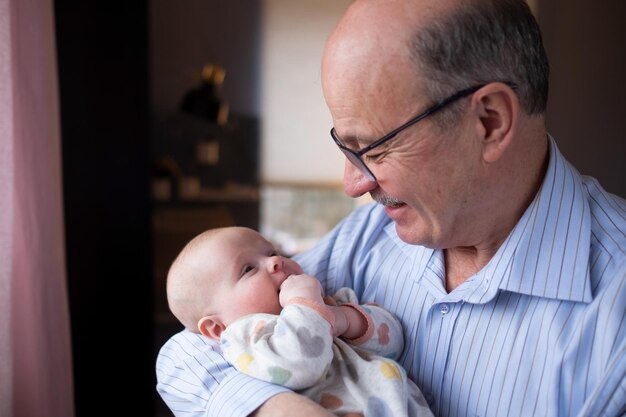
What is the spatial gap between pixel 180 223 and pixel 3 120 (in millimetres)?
3185

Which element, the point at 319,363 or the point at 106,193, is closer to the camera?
the point at 319,363

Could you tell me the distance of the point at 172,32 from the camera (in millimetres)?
4645

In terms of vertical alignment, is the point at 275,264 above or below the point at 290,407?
above

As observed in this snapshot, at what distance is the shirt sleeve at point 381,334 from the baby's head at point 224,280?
16 cm

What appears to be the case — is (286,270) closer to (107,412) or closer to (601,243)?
(601,243)

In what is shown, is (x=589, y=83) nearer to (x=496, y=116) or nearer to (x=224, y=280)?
(x=496, y=116)

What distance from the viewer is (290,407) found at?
100 centimetres

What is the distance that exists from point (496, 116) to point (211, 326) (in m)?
0.70

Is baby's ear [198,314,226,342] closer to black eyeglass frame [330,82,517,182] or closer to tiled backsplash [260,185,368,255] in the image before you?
black eyeglass frame [330,82,517,182]

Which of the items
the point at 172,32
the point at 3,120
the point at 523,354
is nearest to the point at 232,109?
the point at 172,32

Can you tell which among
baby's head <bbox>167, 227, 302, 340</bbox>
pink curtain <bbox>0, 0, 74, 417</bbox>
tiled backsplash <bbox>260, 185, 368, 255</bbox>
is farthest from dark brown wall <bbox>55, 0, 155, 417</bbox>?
tiled backsplash <bbox>260, 185, 368, 255</bbox>

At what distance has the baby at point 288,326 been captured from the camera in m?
1.03

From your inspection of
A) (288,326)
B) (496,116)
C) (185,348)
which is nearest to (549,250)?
(496,116)

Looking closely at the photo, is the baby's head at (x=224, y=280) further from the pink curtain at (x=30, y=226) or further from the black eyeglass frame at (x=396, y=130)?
the pink curtain at (x=30, y=226)
